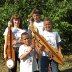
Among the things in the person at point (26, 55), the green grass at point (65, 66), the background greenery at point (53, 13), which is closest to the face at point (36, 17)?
the person at point (26, 55)

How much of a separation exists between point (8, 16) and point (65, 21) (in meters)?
1.88

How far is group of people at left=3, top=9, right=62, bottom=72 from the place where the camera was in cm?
669

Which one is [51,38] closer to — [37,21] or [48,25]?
[48,25]

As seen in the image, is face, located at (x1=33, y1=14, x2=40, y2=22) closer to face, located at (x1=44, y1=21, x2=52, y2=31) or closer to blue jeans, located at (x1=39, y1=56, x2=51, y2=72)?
face, located at (x1=44, y1=21, x2=52, y2=31)

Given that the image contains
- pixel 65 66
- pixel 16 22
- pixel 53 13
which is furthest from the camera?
pixel 53 13

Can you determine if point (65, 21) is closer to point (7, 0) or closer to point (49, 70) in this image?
point (7, 0)

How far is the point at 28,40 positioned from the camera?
668 cm

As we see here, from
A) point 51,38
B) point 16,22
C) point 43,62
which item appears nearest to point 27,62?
point 43,62

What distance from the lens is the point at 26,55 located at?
663cm

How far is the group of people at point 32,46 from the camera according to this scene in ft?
22.0

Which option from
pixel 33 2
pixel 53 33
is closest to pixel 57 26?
pixel 33 2

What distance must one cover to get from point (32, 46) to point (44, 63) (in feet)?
1.88

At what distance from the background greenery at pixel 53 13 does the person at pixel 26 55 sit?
3.68 metres

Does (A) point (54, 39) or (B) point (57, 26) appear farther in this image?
(B) point (57, 26)
